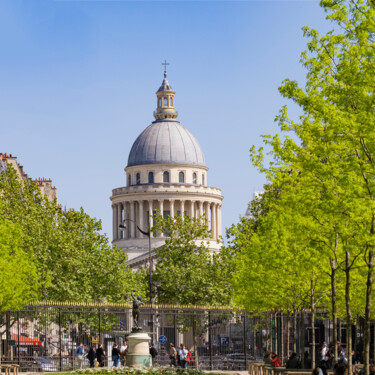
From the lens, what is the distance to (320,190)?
28875 mm

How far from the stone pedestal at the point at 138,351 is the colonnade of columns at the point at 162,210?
106997 millimetres

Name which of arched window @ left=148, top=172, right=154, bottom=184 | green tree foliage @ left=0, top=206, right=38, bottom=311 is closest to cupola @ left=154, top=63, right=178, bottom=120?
arched window @ left=148, top=172, right=154, bottom=184

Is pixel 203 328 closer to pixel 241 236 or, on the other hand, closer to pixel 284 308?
pixel 241 236

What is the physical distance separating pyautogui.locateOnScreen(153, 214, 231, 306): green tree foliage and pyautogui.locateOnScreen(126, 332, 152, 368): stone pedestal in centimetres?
3160

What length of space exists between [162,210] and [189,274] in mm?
73771

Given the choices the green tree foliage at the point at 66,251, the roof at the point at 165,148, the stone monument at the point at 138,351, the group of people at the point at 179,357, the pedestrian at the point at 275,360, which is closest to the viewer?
the pedestrian at the point at 275,360

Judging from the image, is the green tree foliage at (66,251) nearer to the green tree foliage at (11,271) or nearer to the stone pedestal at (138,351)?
the green tree foliage at (11,271)

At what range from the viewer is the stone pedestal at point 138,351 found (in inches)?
1706

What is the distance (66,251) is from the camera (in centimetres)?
6950

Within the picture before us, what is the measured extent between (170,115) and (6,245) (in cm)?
12118

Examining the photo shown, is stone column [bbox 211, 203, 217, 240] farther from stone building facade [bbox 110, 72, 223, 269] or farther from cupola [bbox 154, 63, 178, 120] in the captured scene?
cupola [bbox 154, 63, 178, 120]

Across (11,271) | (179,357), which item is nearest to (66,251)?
(179,357)

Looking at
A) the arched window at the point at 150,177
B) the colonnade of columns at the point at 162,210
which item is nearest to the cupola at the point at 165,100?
the arched window at the point at 150,177

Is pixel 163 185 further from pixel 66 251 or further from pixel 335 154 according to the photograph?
pixel 335 154
